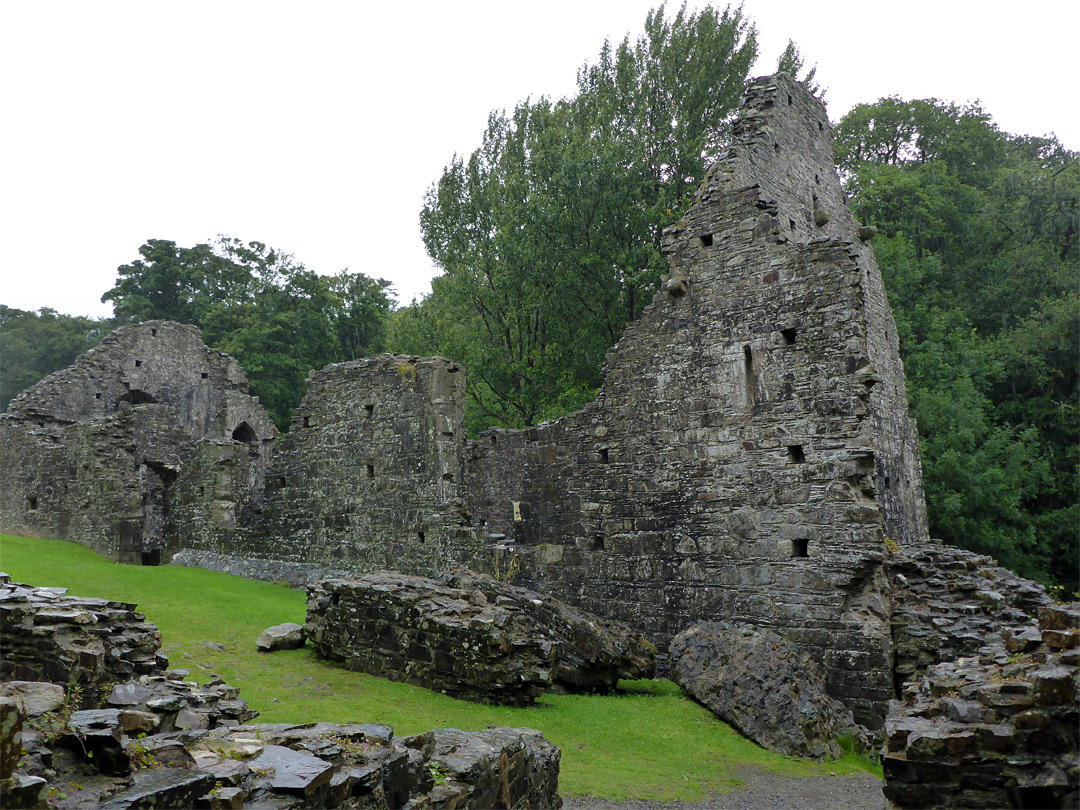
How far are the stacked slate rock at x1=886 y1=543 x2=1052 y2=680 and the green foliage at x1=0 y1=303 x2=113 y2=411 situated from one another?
160 ft

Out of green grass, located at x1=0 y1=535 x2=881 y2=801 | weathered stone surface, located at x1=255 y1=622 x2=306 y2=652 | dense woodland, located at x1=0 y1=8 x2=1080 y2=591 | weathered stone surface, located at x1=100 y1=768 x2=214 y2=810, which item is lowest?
green grass, located at x1=0 y1=535 x2=881 y2=801

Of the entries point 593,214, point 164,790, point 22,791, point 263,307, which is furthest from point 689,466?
point 263,307

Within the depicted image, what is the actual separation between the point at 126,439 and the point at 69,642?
13.8 m

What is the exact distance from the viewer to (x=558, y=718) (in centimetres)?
863

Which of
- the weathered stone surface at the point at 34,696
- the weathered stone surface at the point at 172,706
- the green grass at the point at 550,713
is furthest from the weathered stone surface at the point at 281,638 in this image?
the weathered stone surface at the point at 34,696

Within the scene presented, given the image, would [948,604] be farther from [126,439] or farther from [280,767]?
[126,439]

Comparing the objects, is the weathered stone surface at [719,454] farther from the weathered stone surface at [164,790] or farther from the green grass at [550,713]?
the weathered stone surface at [164,790]

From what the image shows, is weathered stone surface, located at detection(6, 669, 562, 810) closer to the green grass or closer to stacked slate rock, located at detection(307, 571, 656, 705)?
the green grass

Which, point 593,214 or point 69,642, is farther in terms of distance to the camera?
point 593,214

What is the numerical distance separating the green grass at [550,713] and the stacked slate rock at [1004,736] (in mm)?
2189

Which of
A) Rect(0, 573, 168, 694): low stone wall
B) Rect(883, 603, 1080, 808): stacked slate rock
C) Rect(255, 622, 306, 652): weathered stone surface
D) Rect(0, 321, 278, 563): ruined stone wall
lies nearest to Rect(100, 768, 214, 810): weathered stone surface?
Rect(0, 573, 168, 694): low stone wall

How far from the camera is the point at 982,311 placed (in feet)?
94.1

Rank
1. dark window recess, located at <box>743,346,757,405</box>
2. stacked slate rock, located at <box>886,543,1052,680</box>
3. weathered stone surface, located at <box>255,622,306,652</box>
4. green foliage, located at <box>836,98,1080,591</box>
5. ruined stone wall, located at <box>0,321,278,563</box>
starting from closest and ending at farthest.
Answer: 1. stacked slate rock, located at <box>886,543,1052,680</box>
2. weathered stone surface, located at <box>255,622,306,652</box>
3. dark window recess, located at <box>743,346,757,405</box>
4. ruined stone wall, located at <box>0,321,278,563</box>
5. green foliage, located at <box>836,98,1080,591</box>

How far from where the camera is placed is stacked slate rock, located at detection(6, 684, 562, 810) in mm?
3803
